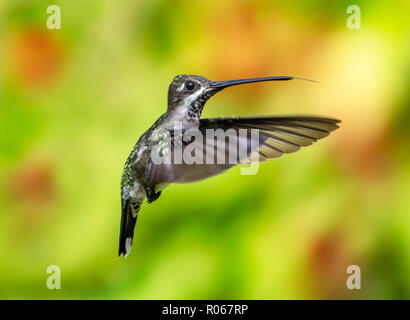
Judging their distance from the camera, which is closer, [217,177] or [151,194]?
[151,194]

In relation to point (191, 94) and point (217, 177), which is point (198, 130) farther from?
point (217, 177)

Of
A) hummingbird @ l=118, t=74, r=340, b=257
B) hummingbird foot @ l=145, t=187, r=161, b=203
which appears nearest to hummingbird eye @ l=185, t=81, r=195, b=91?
hummingbird @ l=118, t=74, r=340, b=257

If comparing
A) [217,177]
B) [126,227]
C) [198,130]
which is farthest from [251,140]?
[217,177]

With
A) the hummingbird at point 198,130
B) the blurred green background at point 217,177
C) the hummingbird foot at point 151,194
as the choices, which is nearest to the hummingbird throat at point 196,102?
the hummingbird at point 198,130

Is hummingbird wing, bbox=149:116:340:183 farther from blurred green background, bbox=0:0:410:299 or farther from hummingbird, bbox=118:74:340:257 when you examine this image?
blurred green background, bbox=0:0:410:299

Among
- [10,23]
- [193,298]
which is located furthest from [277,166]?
[10,23]

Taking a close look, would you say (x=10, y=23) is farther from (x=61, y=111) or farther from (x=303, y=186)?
(x=303, y=186)
